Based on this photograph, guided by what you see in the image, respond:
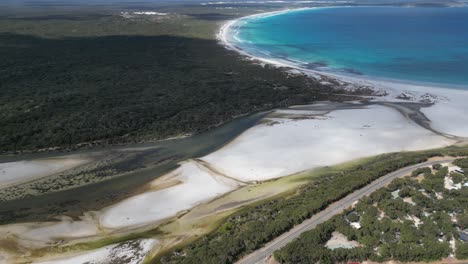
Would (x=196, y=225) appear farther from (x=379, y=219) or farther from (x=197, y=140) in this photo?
(x=197, y=140)

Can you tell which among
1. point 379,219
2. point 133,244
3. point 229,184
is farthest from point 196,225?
point 379,219

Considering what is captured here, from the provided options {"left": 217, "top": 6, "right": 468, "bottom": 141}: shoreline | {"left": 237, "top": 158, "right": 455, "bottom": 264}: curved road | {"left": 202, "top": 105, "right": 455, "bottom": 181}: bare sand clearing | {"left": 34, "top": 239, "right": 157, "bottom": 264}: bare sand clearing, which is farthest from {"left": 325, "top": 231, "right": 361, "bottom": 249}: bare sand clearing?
{"left": 217, "top": 6, "right": 468, "bottom": 141}: shoreline

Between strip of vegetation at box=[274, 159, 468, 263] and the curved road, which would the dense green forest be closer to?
the curved road

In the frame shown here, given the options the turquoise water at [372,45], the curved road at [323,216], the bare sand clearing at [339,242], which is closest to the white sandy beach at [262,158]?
the curved road at [323,216]

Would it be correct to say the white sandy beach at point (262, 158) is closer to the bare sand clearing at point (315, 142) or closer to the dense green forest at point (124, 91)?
the bare sand clearing at point (315, 142)

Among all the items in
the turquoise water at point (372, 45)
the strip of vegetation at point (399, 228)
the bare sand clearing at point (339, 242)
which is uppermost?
the turquoise water at point (372, 45)

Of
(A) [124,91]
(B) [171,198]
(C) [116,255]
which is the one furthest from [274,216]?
(A) [124,91]

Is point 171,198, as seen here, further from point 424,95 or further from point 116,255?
point 424,95
